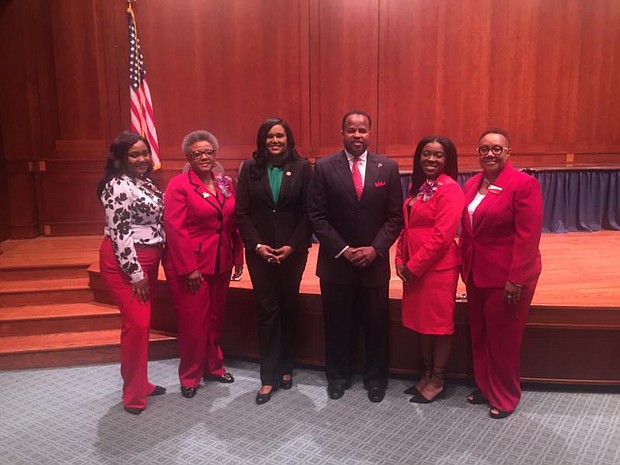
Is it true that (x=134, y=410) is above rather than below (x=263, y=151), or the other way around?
below

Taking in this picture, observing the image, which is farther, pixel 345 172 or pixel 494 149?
pixel 345 172

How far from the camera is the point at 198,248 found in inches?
116

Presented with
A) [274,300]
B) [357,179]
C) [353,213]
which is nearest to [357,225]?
[353,213]

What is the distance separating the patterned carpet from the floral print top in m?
0.77

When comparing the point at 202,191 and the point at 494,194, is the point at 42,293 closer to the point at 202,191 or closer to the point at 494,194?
the point at 202,191

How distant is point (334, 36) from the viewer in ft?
19.5

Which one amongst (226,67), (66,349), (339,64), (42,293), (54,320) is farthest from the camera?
(339,64)

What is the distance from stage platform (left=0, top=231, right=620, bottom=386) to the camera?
9.99 feet

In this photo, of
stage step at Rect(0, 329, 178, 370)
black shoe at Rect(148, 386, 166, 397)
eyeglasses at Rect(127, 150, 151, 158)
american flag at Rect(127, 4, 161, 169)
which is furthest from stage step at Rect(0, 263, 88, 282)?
eyeglasses at Rect(127, 150, 151, 158)

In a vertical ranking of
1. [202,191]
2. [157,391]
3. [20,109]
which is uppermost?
[20,109]

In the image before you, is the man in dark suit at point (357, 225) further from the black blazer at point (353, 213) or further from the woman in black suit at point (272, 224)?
the woman in black suit at point (272, 224)

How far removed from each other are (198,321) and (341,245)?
0.90m

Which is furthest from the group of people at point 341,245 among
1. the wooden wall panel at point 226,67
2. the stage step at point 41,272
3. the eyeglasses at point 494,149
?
the wooden wall panel at point 226,67

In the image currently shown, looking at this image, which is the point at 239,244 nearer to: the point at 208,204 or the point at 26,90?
the point at 208,204
